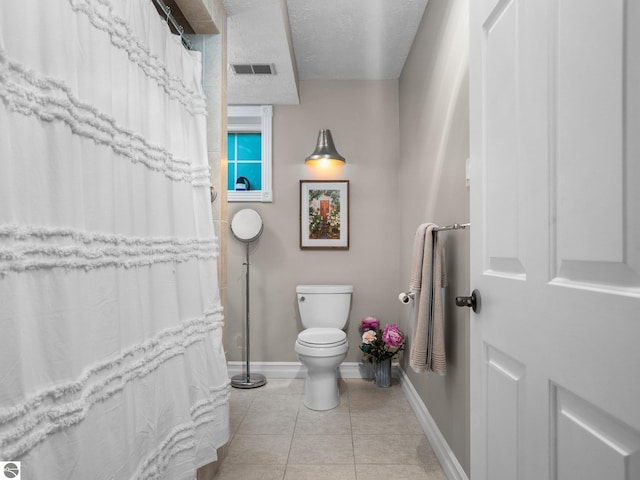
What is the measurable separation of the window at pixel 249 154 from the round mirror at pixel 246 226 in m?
0.19

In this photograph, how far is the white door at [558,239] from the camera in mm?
549

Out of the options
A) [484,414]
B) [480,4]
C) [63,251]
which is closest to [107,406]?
[63,251]

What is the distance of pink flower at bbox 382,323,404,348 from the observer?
2762 mm

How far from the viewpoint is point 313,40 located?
2588 mm

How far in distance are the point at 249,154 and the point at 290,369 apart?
74.1 inches

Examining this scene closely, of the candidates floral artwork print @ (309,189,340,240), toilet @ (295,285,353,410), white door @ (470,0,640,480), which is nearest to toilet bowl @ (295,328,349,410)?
toilet @ (295,285,353,410)

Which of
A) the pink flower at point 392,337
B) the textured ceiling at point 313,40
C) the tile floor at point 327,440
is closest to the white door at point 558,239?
the tile floor at point 327,440

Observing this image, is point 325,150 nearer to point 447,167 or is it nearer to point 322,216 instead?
point 322,216

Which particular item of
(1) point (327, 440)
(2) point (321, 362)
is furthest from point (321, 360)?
(1) point (327, 440)

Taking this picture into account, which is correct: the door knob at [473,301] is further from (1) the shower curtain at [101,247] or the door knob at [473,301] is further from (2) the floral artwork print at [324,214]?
(2) the floral artwork print at [324,214]

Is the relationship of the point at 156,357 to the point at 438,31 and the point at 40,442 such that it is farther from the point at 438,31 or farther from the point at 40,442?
the point at 438,31

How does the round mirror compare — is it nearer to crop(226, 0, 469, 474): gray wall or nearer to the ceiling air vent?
crop(226, 0, 469, 474): gray wall

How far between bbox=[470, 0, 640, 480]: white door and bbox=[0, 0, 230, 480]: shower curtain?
1.00 m

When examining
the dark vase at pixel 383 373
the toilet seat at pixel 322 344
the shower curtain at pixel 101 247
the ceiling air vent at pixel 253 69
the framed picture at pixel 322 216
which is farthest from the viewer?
the framed picture at pixel 322 216
